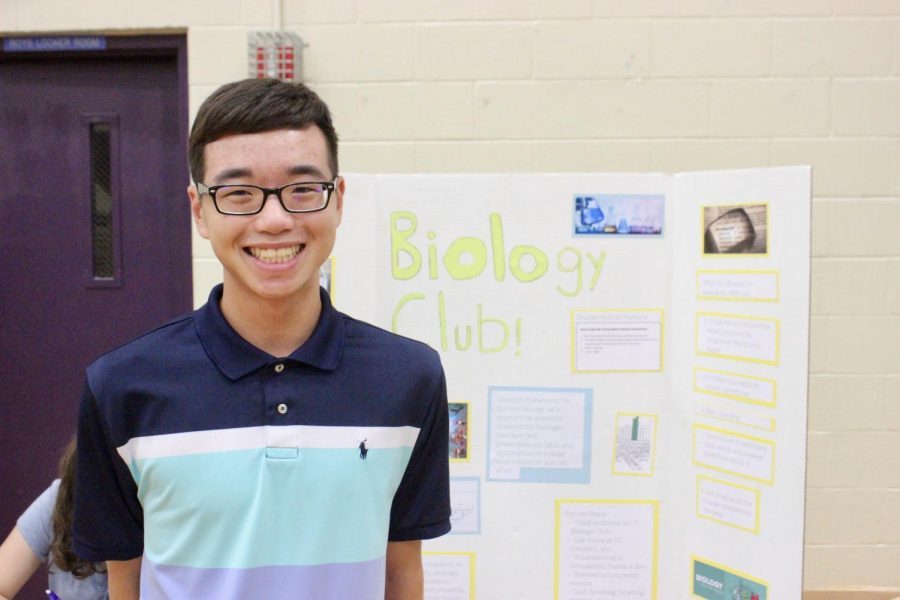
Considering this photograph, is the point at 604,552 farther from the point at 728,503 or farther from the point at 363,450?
the point at 363,450

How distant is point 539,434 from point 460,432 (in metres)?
0.20

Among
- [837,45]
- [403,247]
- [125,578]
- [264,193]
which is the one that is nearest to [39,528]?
[125,578]

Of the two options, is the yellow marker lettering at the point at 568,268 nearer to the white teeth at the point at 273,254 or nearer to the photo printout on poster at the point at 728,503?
the photo printout on poster at the point at 728,503

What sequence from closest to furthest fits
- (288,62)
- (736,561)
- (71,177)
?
1. (736,561)
2. (288,62)
3. (71,177)

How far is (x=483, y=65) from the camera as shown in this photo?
2869 mm

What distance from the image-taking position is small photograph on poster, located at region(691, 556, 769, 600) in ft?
6.45

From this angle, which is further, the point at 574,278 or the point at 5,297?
the point at 5,297

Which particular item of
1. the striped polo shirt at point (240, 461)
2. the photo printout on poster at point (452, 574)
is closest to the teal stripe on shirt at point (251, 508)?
the striped polo shirt at point (240, 461)

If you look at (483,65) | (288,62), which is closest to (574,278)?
(483,65)

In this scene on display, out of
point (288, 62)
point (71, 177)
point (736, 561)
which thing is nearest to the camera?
point (736, 561)

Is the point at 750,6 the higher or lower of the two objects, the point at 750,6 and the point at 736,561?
the higher

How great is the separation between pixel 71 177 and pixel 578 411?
2103 millimetres

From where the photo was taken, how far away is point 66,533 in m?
1.95

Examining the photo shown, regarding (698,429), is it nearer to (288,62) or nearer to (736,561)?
(736,561)
